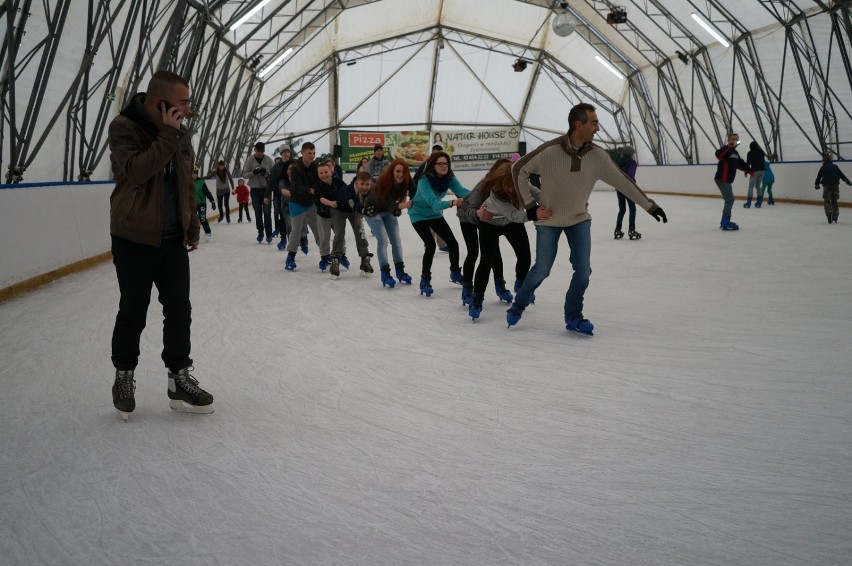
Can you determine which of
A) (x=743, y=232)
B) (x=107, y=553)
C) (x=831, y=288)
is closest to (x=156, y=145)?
(x=107, y=553)

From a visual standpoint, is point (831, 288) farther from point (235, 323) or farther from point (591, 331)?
point (235, 323)

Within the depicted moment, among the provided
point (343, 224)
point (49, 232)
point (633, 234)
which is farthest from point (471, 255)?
point (633, 234)

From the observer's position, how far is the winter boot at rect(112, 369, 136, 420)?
355 cm

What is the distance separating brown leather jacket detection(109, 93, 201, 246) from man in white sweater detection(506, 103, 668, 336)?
243cm

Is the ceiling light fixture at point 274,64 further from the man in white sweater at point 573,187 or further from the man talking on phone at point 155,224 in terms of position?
the man talking on phone at point 155,224

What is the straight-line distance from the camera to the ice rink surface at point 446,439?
237cm

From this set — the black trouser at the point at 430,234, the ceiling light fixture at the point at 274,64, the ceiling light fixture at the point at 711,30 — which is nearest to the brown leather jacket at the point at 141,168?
the black trouser at the point at 430,234

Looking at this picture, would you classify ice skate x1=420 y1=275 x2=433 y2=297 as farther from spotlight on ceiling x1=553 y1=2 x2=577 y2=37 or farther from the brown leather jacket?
spotlight on ceiling x1=553 y1=2 x2=577 y2=37

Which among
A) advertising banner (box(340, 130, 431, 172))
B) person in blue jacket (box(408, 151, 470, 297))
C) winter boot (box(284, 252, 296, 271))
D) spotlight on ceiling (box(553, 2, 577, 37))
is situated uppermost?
spotlight on ceiling (box(553, 2, 577, 37))

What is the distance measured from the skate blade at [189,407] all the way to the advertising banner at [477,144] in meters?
31.3

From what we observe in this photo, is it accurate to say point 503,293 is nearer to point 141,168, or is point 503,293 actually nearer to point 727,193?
point 141,168

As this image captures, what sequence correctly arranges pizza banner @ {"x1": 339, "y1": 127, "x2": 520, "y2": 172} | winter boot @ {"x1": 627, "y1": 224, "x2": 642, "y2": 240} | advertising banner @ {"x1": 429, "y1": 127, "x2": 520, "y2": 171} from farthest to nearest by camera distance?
advertising banner @ {"x1": 429, "y1": 127, "x2": 520, "y2": 171} → pizza banner @ {"x1": 339, "y1": 127, "x2": 520, "y2": 172} → winter boot @ {"x1": 627, "y1": 224, "x2": 642, "y2": 240}

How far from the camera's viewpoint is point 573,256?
5.23 m

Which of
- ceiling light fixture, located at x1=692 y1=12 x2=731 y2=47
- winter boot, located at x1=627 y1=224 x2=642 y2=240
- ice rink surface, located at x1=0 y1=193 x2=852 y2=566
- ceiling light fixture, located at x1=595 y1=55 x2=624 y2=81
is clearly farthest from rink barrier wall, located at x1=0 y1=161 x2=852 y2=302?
ceiling light fixture, located at x1=595 y1=55 x2=624 y2=81
